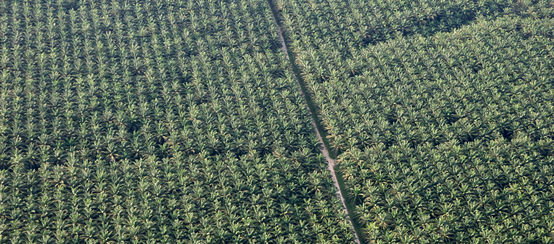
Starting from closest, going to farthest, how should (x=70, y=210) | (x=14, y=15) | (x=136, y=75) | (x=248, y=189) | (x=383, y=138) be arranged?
(x=70, y=210), (x=248, y=189), (x=383, y=138), (x=136, y=75), (x=14, y=15)

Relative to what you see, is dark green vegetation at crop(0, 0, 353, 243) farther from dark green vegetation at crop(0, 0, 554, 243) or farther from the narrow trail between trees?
the narrow trail between trees

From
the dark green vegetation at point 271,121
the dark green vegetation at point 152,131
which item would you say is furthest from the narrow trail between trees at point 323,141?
the dark green vegetation at point 152,131

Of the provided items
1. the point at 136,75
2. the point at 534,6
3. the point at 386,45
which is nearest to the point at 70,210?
the point at 136,75

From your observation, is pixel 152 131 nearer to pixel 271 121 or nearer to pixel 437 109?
pixel 271 121

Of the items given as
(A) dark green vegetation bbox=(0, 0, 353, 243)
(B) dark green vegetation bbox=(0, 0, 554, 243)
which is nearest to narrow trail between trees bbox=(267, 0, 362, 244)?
(B) dark green vegetation bbox=(0, 0, 554, 243)

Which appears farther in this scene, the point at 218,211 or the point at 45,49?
the point at 45,49

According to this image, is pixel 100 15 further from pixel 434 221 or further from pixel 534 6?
pixel 534 6
